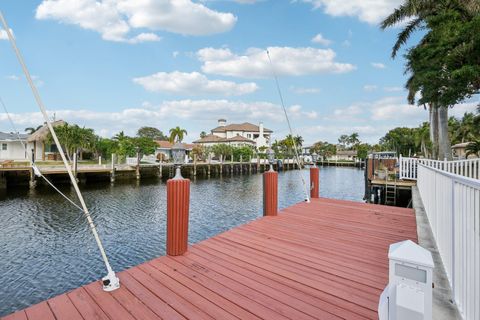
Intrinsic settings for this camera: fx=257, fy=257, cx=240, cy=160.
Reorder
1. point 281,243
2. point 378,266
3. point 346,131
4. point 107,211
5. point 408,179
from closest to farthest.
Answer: point 378,266 < point 281,243 < point 408,179 < point 107,211 < point 346,131

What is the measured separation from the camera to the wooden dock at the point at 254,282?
2250 millimetres

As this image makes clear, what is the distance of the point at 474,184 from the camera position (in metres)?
1.48

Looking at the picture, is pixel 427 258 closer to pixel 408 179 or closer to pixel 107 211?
pixel 408 179

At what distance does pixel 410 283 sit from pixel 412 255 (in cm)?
14

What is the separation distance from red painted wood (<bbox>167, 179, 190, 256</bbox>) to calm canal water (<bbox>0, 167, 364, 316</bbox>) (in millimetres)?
3810

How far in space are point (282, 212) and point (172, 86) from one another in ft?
72.8

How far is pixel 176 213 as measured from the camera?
3.47 metres

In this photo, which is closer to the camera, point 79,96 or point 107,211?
point 79,96

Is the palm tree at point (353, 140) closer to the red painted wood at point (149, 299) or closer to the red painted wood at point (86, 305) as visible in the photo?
the red painted wood at point (149, 299)

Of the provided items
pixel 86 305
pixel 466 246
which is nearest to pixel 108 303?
pixel 86 305

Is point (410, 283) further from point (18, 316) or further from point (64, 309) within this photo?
point (18, 316)

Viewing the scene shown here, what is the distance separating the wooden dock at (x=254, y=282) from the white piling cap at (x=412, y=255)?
1.23m

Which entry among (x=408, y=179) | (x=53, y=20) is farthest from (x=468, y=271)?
(x=53, y=20)

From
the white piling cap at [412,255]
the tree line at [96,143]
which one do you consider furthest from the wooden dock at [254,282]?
the tree line at [96,143]
